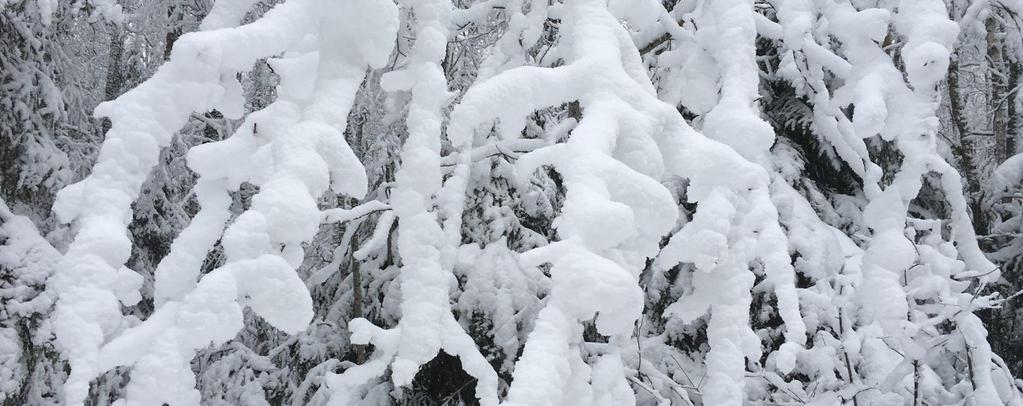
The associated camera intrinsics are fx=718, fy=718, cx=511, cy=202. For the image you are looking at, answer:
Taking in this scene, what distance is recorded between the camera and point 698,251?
1.35m

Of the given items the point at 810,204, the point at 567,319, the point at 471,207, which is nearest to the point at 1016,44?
the point at 810,204

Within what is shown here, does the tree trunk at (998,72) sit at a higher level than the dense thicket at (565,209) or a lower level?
lower

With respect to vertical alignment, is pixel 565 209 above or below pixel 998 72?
above

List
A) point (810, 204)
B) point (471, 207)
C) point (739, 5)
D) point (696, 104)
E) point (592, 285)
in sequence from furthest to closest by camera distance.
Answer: point (810, 204), point (471, 207), point (696, 104), point (739, 5), point (592, 285)

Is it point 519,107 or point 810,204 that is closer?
point 519,107

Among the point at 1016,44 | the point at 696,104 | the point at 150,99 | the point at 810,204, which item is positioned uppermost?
the point at 150,99

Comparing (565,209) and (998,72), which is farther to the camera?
(998,72)

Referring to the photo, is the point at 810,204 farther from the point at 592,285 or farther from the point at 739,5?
the point at 592,285

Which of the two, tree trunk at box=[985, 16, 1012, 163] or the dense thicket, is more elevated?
the dense thicket

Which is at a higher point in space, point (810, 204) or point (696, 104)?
point (696, 104)

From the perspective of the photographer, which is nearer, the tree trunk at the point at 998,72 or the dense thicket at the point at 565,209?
the dense thicket at the point at 565,209

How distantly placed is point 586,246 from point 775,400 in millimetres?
2894

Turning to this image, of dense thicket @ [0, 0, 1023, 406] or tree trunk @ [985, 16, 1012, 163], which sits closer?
dense thicket @ [0, 0, 1023, 406]

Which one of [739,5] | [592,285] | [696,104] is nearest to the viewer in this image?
[592,285]
